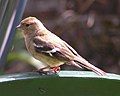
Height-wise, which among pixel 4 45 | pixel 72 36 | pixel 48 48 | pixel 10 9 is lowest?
pixel 72 36

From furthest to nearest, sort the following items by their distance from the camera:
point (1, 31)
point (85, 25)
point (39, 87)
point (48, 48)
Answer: point (85, 25)
point (48, 48)
point (39, 87)
point (1, 31)

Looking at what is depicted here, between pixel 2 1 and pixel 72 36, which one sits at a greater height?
pixel 2 1

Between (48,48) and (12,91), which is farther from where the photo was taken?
(48,48)

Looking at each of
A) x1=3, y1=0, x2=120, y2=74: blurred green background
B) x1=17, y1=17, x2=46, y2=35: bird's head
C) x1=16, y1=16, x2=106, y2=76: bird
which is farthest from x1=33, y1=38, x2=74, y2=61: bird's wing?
x1=3, y1=0, x2=120, y2=74: blurred green background

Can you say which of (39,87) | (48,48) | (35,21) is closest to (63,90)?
(39,87)

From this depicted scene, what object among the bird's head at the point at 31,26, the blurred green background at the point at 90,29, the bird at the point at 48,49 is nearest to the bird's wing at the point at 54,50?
the bird at the point at 48,49

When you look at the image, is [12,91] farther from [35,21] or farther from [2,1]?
[35,21]

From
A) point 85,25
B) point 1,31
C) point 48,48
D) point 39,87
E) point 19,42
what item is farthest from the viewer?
point 85,25

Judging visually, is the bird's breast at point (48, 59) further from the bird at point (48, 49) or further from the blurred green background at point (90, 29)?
the blurred green background at point (90, 29)
